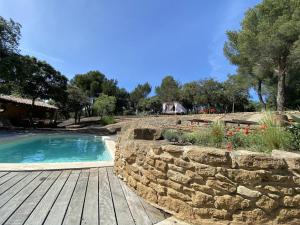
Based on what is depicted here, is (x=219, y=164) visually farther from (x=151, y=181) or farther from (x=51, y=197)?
(x=51, y=197)

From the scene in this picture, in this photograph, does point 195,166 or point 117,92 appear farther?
point 117,92

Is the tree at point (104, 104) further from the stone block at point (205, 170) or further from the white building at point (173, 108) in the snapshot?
the stone block at point (205, 170)

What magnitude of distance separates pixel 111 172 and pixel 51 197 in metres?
1.68

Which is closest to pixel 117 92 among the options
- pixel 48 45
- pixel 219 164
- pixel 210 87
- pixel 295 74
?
pixel 210 87

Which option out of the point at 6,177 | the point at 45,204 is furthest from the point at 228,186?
the point at 6,177

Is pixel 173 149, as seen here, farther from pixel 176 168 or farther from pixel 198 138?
pixel 198 138

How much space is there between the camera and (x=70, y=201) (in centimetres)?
336

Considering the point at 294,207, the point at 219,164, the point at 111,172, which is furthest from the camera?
the point at 111,172

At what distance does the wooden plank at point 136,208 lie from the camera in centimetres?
290

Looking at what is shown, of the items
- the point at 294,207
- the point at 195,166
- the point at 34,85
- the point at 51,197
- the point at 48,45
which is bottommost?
the point at 51,197

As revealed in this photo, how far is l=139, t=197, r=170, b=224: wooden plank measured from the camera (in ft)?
9.73

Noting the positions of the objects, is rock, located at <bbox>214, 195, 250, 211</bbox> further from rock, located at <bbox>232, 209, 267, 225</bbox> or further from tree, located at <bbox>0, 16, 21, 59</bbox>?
tree, located at <bbox>0, 16, 21, 59</bbox>

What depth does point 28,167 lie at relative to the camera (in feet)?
17.0

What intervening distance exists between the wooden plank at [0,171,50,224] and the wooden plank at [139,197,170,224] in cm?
159
